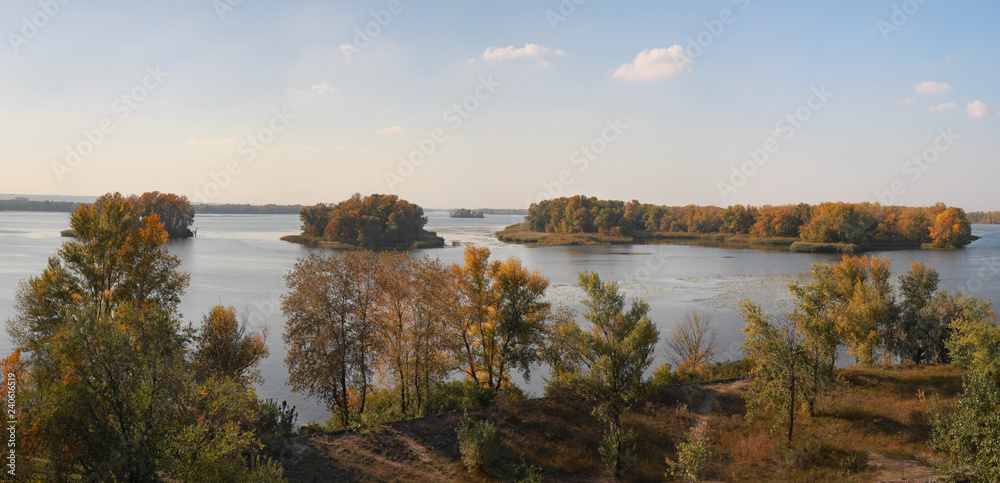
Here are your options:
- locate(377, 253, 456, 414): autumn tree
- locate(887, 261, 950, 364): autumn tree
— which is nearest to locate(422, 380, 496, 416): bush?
locate(377, 253, 456, 414): autumn tree

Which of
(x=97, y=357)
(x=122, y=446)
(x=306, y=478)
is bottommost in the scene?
(x=306, y=478)

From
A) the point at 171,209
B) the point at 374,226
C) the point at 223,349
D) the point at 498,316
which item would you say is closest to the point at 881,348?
the point at 498,316

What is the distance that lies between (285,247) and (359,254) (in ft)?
292

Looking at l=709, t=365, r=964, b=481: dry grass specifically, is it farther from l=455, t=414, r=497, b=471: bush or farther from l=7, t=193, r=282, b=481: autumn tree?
l=7, t=193, r=282, b=481: autumn tree

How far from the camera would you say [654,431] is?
23.2 metres

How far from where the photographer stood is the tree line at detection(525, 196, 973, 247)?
11631 cm

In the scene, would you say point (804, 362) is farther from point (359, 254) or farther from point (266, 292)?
point (266, 292)

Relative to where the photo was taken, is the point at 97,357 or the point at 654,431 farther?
the point at 654,431

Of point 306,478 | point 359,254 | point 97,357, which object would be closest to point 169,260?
point 359,254

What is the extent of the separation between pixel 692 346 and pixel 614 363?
2015cm

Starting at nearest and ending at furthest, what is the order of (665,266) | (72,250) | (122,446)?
(122,446) → (72,250) → (665,266)

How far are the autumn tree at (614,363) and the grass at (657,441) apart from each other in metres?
0.98

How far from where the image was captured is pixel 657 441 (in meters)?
22.5

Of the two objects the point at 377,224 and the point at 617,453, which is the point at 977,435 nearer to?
the point at 617,453
